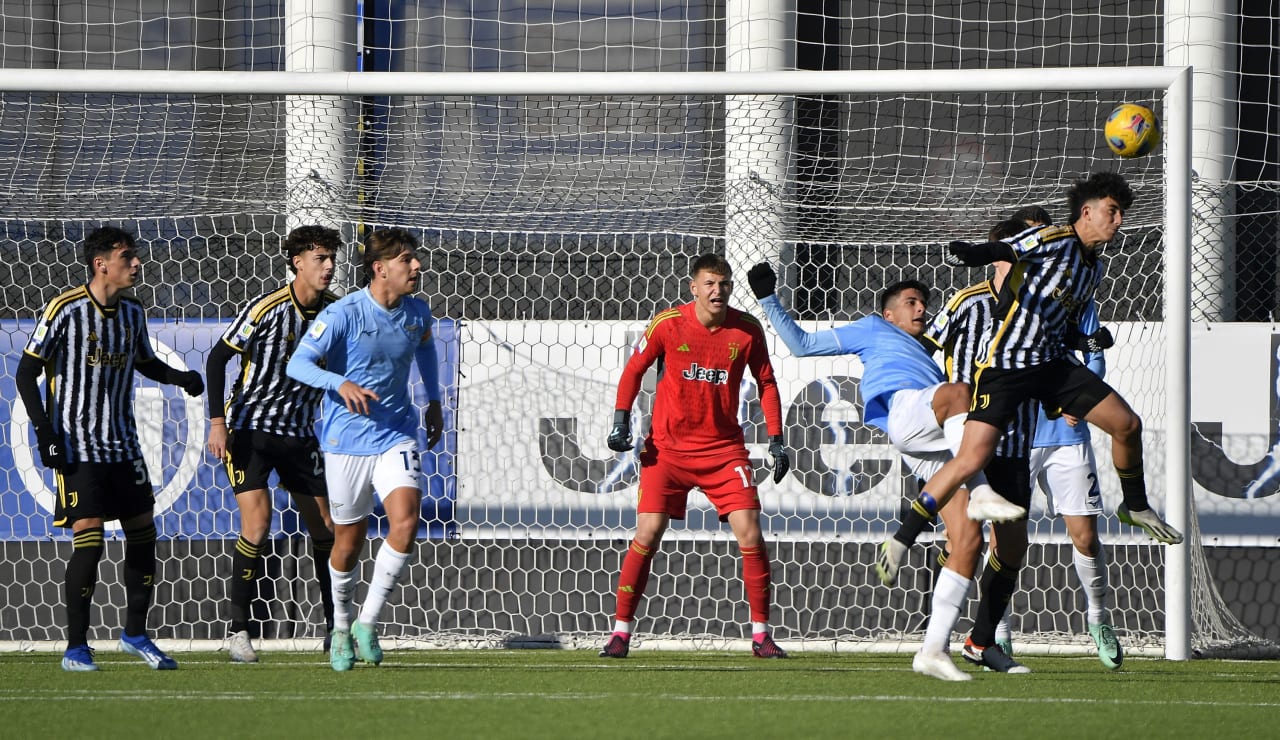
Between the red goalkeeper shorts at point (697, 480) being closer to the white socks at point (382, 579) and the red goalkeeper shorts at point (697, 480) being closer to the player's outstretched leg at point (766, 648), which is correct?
the player's outstretched leg at point (766, 648)

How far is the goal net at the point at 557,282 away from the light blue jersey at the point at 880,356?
3.76 ft

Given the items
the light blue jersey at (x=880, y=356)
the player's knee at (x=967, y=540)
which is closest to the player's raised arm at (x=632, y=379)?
the light blue jersey at (x=880, y=356)

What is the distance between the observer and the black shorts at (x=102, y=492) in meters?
6.35

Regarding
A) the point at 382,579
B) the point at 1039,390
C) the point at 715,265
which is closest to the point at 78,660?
the point at 382,579

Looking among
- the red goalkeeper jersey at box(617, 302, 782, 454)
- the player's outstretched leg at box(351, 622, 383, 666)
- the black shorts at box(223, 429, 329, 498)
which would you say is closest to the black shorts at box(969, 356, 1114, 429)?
the red goalkeeper jersey at box(617, 302, 782, 454)

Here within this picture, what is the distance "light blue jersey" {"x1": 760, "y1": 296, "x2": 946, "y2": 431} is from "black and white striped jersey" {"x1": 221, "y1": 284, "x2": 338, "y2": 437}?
2366mm

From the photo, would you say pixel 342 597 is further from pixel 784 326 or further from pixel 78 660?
pixel 784 326

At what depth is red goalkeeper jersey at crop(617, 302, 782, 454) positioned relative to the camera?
6.88 meters

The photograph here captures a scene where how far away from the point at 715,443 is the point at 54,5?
611 centimetres

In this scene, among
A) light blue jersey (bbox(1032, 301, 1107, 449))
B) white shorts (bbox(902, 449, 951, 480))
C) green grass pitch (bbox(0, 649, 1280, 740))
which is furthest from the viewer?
light blue jersey (bbox(1032, 301, 1107, 449))

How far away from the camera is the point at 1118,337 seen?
7.95m

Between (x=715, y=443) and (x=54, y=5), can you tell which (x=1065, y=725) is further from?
(x=54, y=5)

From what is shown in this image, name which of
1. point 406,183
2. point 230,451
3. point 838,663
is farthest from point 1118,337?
point 230,451

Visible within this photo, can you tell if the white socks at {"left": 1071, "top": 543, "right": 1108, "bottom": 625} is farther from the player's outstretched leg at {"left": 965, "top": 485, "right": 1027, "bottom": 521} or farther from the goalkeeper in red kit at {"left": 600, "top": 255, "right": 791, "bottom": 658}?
the goalkeeper in red kit at {"left": 600, "top": 255, "right": 791, "bottom": 658}
